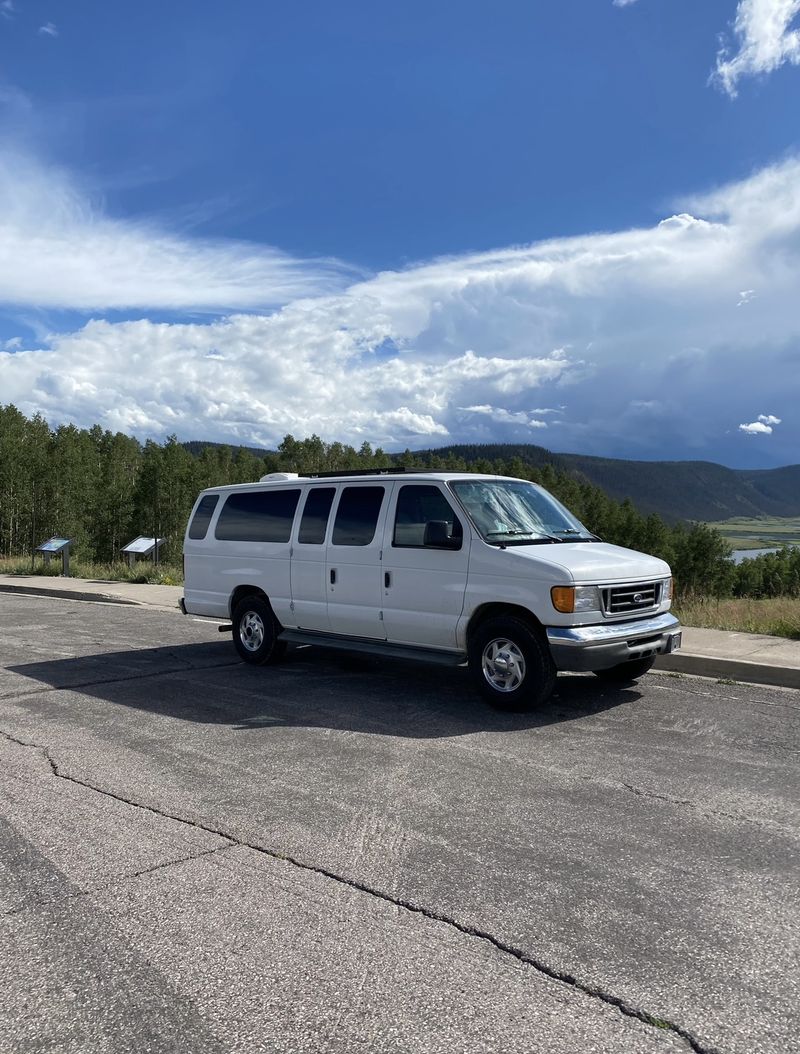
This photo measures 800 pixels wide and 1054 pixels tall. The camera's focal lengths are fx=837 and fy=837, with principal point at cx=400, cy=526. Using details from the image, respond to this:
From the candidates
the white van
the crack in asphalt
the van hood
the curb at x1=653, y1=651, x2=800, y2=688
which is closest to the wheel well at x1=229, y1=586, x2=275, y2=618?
the white van

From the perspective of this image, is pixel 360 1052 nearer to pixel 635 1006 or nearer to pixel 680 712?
pixel 635 1006

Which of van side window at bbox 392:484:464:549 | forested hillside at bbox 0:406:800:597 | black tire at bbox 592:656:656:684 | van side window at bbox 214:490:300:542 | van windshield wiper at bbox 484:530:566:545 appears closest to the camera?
van windshield wiper at bbox 484:530:566:545

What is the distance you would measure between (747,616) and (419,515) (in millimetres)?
6617

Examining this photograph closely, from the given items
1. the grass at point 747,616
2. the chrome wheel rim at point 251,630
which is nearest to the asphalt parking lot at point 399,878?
the chrome wheel rim at point 251,630

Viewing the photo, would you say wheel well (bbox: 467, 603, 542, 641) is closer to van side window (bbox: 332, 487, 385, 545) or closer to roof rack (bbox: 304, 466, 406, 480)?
van side window (bbox: 332, 487, 385, 545)

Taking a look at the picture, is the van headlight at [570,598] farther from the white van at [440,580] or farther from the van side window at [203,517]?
the van side window at [203,517]

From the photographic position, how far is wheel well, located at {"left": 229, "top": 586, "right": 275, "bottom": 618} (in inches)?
377

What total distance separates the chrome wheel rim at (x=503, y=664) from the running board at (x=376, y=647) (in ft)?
1.04

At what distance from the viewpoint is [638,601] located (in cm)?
750

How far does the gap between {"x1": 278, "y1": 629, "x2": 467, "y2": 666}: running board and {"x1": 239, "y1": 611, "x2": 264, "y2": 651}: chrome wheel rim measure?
320mm

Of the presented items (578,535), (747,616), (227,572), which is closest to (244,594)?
(227,572)

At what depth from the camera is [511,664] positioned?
7.19 meters

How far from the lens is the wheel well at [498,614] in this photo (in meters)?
7.14

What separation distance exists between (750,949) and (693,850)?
3.25 feet
